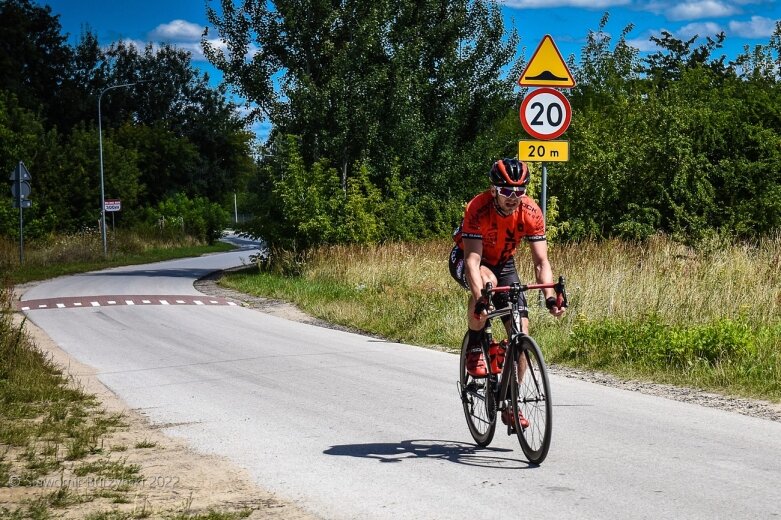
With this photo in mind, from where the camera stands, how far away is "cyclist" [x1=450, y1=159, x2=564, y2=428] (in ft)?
20.8

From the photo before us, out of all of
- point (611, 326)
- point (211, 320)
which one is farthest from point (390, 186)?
point (611, 326)

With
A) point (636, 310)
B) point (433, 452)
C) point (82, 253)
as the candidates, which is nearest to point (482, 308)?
point (433, 452)

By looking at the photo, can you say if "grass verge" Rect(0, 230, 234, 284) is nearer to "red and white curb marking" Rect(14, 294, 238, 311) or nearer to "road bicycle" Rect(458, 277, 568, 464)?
"red and white curb marking" Rect(14, 294, 238, 311)

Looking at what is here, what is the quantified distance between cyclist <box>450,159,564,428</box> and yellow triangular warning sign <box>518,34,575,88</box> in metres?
6.40

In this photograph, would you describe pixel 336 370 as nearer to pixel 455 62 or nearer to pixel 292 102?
pixel 292 102

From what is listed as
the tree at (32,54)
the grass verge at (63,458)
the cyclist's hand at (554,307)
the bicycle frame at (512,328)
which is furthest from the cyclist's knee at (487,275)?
the tree at (32,54)

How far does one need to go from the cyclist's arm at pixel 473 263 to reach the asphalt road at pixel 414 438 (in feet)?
3.91

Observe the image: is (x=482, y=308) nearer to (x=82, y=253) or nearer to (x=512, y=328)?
(x=512, y=328)

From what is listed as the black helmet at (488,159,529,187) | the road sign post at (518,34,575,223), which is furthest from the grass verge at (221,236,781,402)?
the black helmet at (488,159,529,187)

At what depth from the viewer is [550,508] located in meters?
5.39

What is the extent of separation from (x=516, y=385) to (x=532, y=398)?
152mm

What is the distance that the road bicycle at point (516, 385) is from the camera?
615 cm

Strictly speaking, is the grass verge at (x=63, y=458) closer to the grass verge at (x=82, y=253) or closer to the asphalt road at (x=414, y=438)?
the asphalt road at (x=414, y=438)

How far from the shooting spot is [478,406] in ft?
22.9
